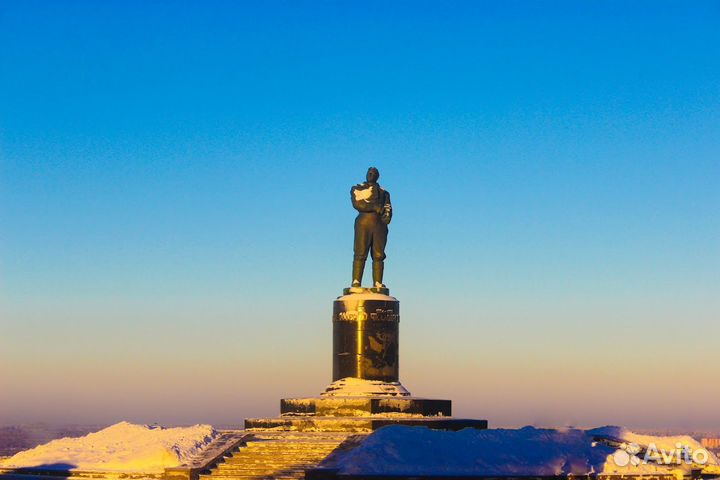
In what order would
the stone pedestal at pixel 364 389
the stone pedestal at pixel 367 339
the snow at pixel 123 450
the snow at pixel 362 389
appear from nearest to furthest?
the snow at pixel 123 450 → the stone pedestal at pixel 364 389 → the snow at pixel 362 389 → the stone pedestal at pixel 367 339

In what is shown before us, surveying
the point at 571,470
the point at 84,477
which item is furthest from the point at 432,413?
the point at 84,477

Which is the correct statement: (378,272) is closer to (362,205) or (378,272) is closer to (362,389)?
(362,205)

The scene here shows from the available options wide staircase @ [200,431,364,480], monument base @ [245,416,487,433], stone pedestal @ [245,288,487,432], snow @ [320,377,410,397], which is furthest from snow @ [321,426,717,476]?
snow @ [320,377,410,397]

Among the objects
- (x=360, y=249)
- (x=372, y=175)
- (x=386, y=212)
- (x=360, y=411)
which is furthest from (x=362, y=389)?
(x=372, y=175)

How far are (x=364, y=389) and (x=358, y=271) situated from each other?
337 centimetres

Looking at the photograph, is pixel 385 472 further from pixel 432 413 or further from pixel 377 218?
pixel 377 218

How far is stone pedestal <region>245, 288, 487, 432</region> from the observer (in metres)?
24.1

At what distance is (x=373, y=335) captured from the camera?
26609 millimetres

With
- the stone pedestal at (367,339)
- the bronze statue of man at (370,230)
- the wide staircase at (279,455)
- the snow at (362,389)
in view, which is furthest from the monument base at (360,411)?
the bronze statue of man at (370,230)

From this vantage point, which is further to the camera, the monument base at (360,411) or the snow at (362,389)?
the snow at (362,389)

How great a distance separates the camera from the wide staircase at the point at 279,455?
20609 mm

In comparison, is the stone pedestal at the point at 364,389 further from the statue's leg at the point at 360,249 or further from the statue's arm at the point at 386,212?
the statue's arm at the point at 386,212

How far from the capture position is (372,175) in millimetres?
28125

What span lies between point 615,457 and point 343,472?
5.29 metres
